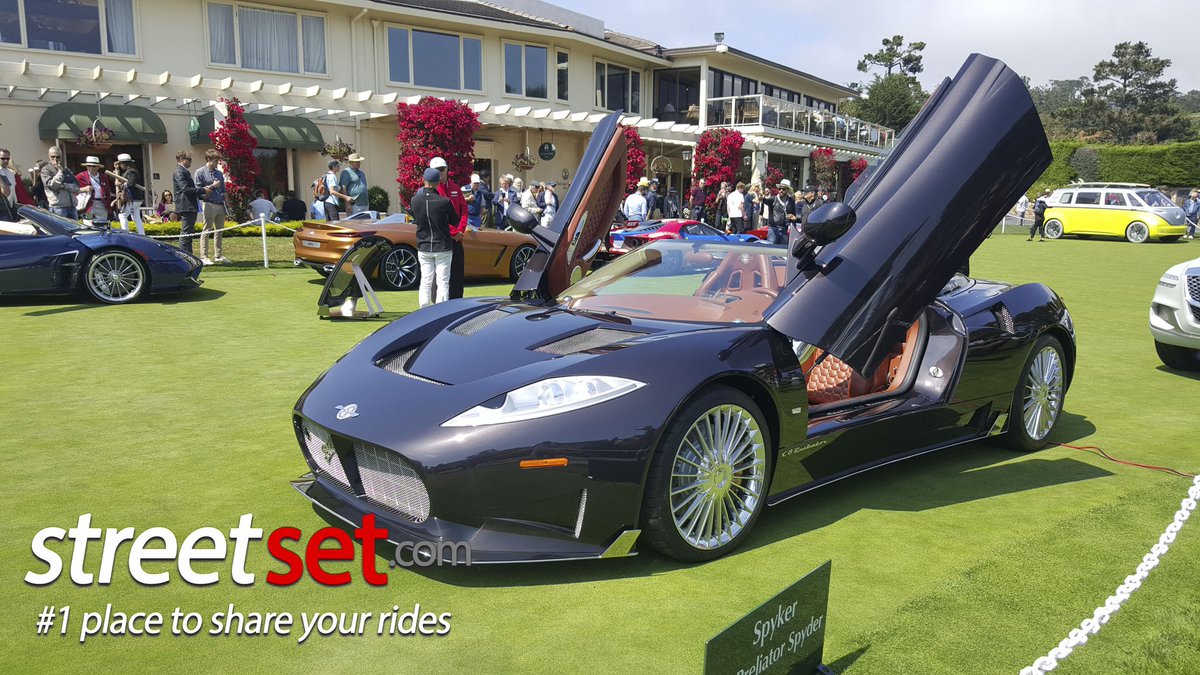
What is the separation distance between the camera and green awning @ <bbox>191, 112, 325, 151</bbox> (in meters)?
19.8

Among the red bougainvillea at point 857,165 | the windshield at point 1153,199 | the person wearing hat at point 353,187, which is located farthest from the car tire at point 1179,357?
the red bougainvillea at point 857,165

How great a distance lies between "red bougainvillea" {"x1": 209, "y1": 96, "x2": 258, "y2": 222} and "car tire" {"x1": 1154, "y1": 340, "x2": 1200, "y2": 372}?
14.9 m

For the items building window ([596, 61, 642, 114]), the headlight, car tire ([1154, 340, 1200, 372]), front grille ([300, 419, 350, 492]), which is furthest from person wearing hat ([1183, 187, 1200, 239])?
front grille ([300, 419, 350, 492])

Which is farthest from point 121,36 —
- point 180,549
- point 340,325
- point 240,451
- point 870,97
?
point 870,97

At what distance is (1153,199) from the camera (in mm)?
28125

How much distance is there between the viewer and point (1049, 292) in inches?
213

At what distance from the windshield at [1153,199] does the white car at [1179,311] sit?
24.3 meters

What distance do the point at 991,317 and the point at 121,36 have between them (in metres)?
21.0

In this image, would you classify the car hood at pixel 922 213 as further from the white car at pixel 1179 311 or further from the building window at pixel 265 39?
the building window at pixel 265 39

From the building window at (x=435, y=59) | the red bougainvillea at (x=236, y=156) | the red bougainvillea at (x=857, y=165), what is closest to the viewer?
the red bougainvillea at (x=236, y=156)

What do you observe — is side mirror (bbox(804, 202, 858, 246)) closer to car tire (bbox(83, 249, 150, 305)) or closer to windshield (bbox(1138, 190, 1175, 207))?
car tire (bbox(83, 249, 150, 305))

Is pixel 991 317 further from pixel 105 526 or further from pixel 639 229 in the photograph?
pixel 639 229

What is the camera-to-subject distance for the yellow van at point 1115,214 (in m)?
27.4

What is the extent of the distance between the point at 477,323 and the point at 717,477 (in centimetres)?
146
